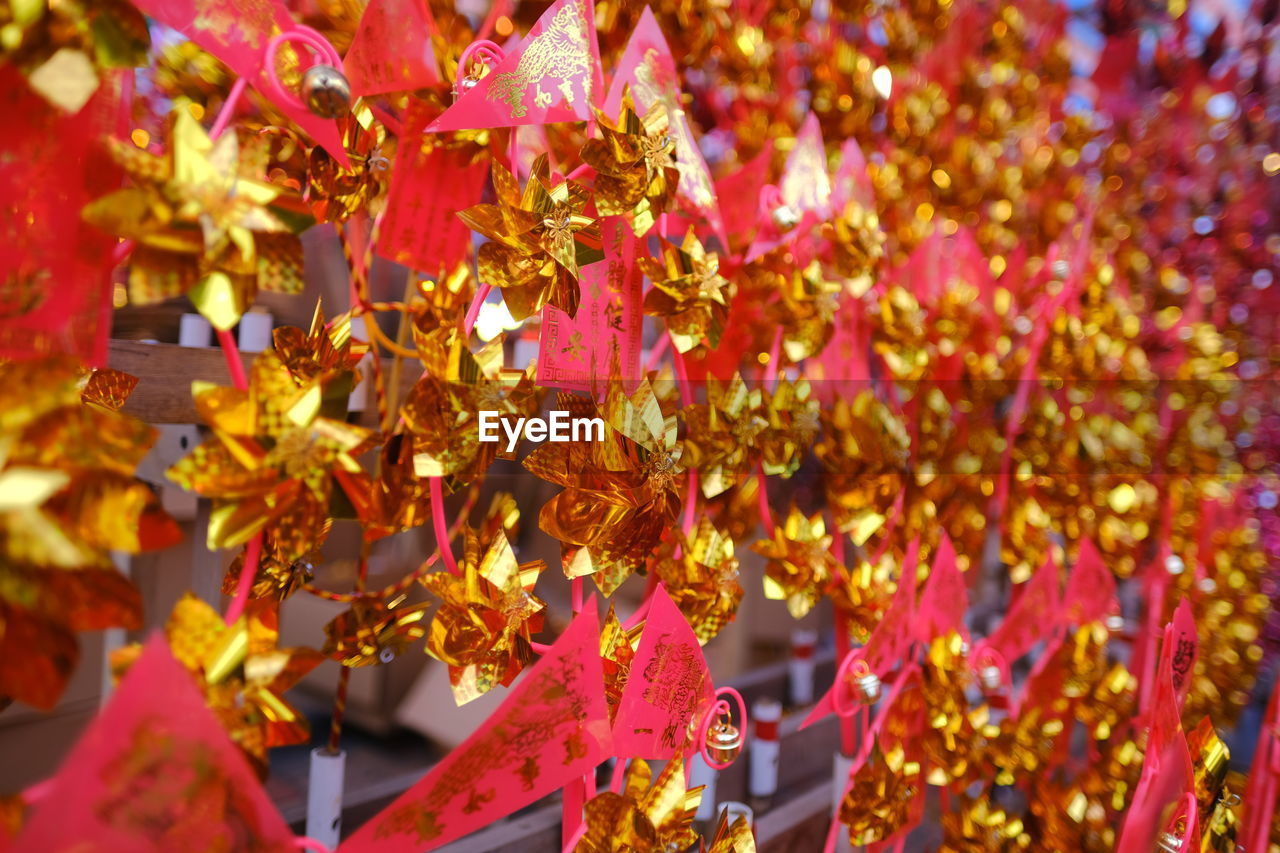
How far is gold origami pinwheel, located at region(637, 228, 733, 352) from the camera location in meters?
0.40

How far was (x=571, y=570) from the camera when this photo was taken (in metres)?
0.34

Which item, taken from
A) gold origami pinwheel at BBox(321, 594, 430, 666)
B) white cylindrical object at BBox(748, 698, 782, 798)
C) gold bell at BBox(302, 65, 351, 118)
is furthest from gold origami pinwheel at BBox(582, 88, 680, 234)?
white cylindrical object at BBox(748, 698, 782, 798)

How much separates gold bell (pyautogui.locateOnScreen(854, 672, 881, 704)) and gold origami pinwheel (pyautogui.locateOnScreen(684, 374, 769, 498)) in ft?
0.52

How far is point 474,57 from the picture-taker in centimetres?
36

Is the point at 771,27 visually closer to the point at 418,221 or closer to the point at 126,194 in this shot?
the point at 418,221

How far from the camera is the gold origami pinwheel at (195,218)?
218 mm

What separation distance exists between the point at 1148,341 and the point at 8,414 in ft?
4.08

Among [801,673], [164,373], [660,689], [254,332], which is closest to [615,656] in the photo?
[660,689]

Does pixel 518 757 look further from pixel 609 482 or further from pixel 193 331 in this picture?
pixel 193 331

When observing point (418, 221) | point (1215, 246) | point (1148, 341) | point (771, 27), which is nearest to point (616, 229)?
point (418, 221)

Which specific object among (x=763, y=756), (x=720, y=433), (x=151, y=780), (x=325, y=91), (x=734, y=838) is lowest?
(x=763, y=756)

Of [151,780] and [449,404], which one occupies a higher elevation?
[449,404]

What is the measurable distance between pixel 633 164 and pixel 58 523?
10.3 inches

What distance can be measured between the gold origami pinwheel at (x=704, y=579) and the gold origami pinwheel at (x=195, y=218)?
0.28 m
